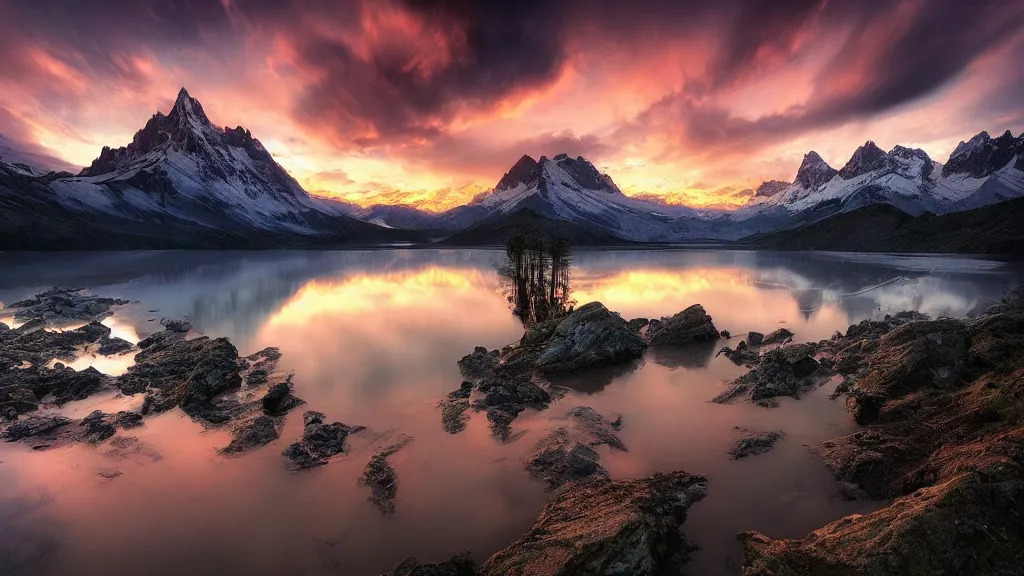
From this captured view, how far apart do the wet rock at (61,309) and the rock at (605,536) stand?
5773 cm

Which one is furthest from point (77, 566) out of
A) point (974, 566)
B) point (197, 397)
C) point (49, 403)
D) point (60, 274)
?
point (60, 274)

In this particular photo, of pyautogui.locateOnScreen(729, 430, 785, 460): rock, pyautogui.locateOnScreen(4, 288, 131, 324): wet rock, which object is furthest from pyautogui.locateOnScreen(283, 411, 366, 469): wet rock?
pyautogui.locateOnScreen(4, 288, 131, 324): wet rock

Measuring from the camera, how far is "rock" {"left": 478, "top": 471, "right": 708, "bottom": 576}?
11.0m

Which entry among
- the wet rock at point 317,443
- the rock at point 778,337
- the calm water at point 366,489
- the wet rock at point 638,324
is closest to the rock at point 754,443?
the calm water at point 366,489

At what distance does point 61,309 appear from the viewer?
167ft

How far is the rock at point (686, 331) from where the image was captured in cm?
3828

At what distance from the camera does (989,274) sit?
304 feet

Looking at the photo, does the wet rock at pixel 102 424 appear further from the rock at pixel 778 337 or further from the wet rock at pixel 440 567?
the rock at pixel 778 337

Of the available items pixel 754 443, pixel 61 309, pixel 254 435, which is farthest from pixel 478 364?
pixel 61 309

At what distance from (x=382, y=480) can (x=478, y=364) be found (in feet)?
49.1

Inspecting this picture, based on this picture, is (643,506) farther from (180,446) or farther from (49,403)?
(49,403)

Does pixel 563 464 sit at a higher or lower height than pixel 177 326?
lower

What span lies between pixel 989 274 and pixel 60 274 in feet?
667

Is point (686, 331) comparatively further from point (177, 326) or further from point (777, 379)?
point (177, 326)
